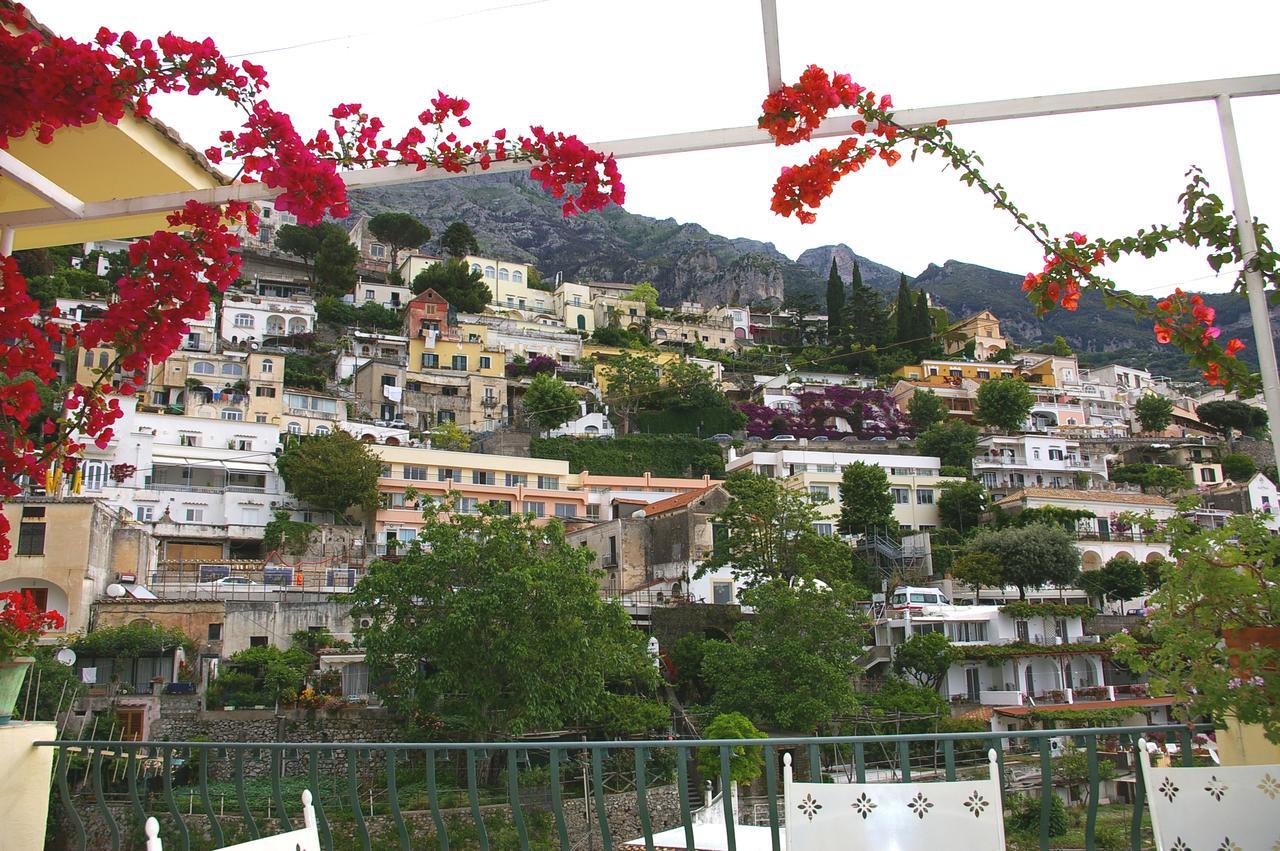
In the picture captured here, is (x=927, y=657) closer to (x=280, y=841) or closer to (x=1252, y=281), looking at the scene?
(x=1252, y=281)

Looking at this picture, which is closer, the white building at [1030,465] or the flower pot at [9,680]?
the flower pot at [9,680]

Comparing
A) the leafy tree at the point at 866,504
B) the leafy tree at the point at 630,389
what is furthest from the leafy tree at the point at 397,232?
the leafy tree at the point at 866,504

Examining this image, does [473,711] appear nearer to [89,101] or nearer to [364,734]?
[364,734]

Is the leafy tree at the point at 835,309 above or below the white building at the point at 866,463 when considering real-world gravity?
above

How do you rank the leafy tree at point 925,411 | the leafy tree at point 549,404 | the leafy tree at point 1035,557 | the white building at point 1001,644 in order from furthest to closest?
the leafy tree at point 925,411 < the leafy tree at point 549,404 < the leafy tree at point 1035,557 < the white building at point 1001,644

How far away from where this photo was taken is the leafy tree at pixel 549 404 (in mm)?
44938

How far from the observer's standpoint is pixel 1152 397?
56.5 m

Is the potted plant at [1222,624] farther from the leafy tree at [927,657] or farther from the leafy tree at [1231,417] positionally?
the leafy tree at [1231,417]

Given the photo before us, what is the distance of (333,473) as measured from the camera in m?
33.3

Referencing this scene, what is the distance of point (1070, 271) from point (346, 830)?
1596 centimetres

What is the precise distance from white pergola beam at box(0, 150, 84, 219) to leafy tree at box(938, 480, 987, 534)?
38336mm

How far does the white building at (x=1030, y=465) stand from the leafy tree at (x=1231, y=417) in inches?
531

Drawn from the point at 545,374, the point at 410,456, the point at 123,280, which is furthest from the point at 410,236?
the point at 123,280

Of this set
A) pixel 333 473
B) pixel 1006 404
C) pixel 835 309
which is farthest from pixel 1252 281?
pixel 835 309
